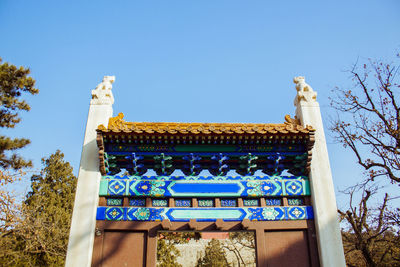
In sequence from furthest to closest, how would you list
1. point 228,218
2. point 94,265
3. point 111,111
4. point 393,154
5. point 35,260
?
1. point 35,260
2. point 393,154
3. point 111,111
4. point 228,218
5. point 94,265

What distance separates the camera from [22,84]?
35.7 feet

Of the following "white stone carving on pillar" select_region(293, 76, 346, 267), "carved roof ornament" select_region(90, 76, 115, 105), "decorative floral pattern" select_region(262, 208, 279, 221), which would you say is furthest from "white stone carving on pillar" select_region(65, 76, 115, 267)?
"white stone carving on pillar" select_region(293, 76, 346, 267)

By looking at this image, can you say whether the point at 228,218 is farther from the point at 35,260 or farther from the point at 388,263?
the point at 35,260

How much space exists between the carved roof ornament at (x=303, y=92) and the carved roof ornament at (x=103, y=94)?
444cm

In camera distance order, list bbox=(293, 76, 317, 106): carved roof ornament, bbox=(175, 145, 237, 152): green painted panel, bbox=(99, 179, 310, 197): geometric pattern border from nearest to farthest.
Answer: bbox=(99, 179, 310, 197): geometric pattern border → bbox=(175, 145, 237, 152): green painted panel → bbox=(293, 76, 317, 106): carved roof ornament

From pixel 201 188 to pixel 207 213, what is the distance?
517 millimetres

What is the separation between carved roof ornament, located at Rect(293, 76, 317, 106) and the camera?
26.2 feet

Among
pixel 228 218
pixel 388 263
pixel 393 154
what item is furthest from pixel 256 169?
pixel 388 263

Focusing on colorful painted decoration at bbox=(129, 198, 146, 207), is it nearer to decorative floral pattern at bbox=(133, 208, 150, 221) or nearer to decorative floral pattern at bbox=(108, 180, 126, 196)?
decorative floral pattern at bbox=(133, 208, 150, 221)

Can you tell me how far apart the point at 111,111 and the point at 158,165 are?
1.83 metres

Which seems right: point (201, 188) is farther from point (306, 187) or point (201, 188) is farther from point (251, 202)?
point (306, 187)

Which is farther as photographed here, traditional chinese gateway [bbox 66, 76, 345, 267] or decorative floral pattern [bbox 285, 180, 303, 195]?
decorative floral pattern [bbox 285, 180, 303, 195]

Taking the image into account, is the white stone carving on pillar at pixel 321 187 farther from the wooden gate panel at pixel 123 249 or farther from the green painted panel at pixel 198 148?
the wooden gate panel at pixel 123 249

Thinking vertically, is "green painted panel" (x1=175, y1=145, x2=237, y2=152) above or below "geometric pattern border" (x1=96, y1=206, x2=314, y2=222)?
above
